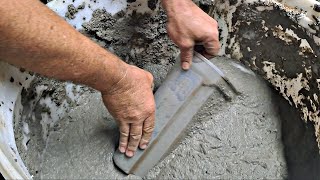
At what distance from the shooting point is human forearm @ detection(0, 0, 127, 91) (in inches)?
36.1

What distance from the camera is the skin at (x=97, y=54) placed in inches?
36.8

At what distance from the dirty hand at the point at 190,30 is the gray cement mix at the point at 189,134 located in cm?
15

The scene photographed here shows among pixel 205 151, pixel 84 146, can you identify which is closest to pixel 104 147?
pixel 84 146

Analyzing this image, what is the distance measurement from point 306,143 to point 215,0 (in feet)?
1.64

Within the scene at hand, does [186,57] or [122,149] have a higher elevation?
[186,57]

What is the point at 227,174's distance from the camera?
1.27m

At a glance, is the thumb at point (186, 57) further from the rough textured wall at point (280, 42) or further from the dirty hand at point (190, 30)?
the rough textured wall at point (280, 42)

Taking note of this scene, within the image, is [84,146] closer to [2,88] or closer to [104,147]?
[104,147]

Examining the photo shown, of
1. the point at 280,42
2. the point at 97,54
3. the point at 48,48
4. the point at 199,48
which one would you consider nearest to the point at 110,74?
the point at 97,54

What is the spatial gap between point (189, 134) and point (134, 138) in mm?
177

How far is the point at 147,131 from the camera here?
120 cm

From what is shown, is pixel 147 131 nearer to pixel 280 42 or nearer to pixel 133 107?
pixel 133 107

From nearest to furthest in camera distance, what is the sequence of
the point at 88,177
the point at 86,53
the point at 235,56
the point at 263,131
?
the point at 86,53 → the point at 88,177 → the point at 263,131 → the point at 235,56

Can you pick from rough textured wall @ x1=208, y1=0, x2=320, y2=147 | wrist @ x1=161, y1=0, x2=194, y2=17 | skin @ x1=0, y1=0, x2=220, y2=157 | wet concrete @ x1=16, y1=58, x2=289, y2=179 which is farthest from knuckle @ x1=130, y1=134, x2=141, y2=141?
rough textured wall @ x1=208, y1=0, x2=320, y2=147
